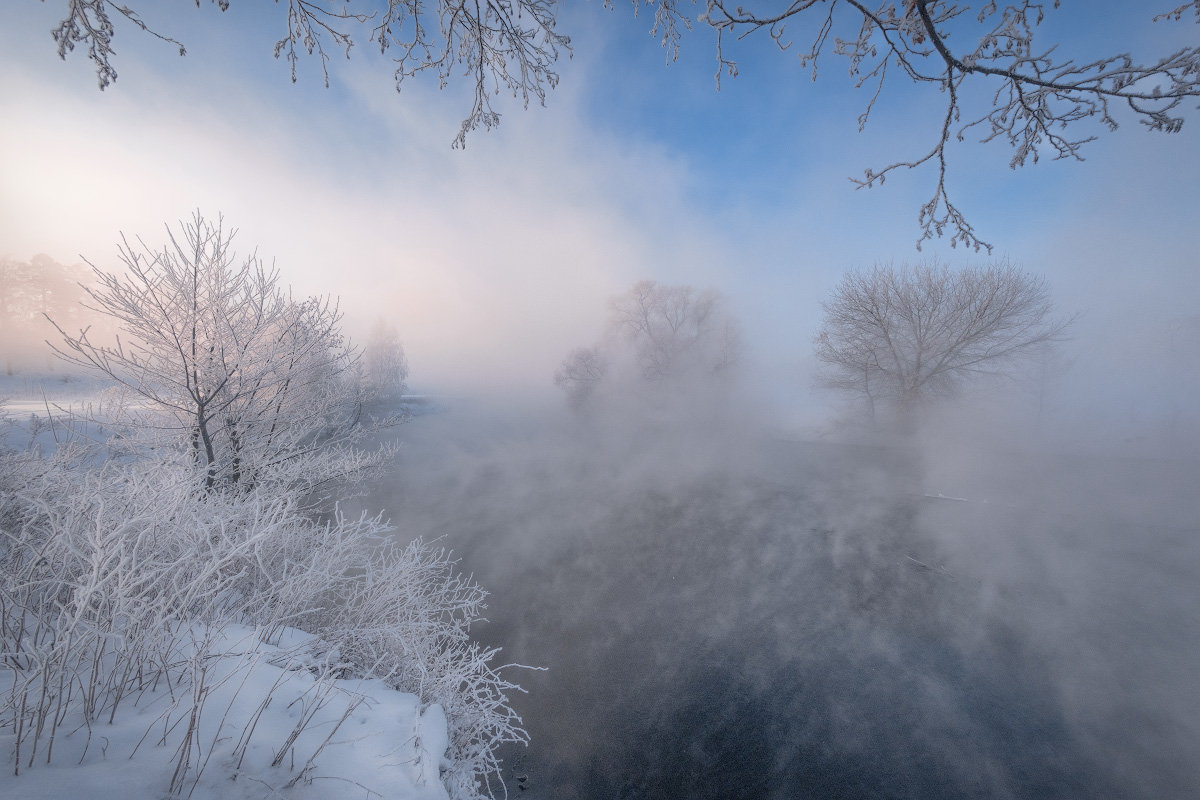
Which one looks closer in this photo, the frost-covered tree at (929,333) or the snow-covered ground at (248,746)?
the snow-covered ground at (248,746)

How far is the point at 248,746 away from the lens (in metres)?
2.04

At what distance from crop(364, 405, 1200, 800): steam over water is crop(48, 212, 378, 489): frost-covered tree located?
19.3ft

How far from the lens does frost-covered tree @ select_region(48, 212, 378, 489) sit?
6211 millimetres

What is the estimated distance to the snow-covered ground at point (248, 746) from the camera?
1637 mm

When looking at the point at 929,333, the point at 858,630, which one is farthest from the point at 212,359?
the point at 929,333

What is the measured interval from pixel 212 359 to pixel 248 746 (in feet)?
25.0

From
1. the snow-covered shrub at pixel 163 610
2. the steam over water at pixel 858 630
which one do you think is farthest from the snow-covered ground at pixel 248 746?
the steam over water at pixel 858 630

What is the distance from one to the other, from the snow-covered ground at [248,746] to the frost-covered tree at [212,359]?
15.2 feet

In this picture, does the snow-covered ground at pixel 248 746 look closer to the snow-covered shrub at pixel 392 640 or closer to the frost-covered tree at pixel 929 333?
the snow-covered shrub at pixel 392 640

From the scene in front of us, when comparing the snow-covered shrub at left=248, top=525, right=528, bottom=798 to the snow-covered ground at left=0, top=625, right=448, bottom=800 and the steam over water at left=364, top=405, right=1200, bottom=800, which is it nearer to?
the snow-covered ground at left=0, top=625, right=448, bottom=800

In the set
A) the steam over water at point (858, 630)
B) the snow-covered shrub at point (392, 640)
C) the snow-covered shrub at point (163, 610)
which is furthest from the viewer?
→ the steam over water at point (858, 630)

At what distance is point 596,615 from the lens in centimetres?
832

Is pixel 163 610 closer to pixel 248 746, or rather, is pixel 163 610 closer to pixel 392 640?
pixel 248 746

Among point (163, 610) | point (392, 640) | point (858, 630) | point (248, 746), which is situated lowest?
point (858, 630)
